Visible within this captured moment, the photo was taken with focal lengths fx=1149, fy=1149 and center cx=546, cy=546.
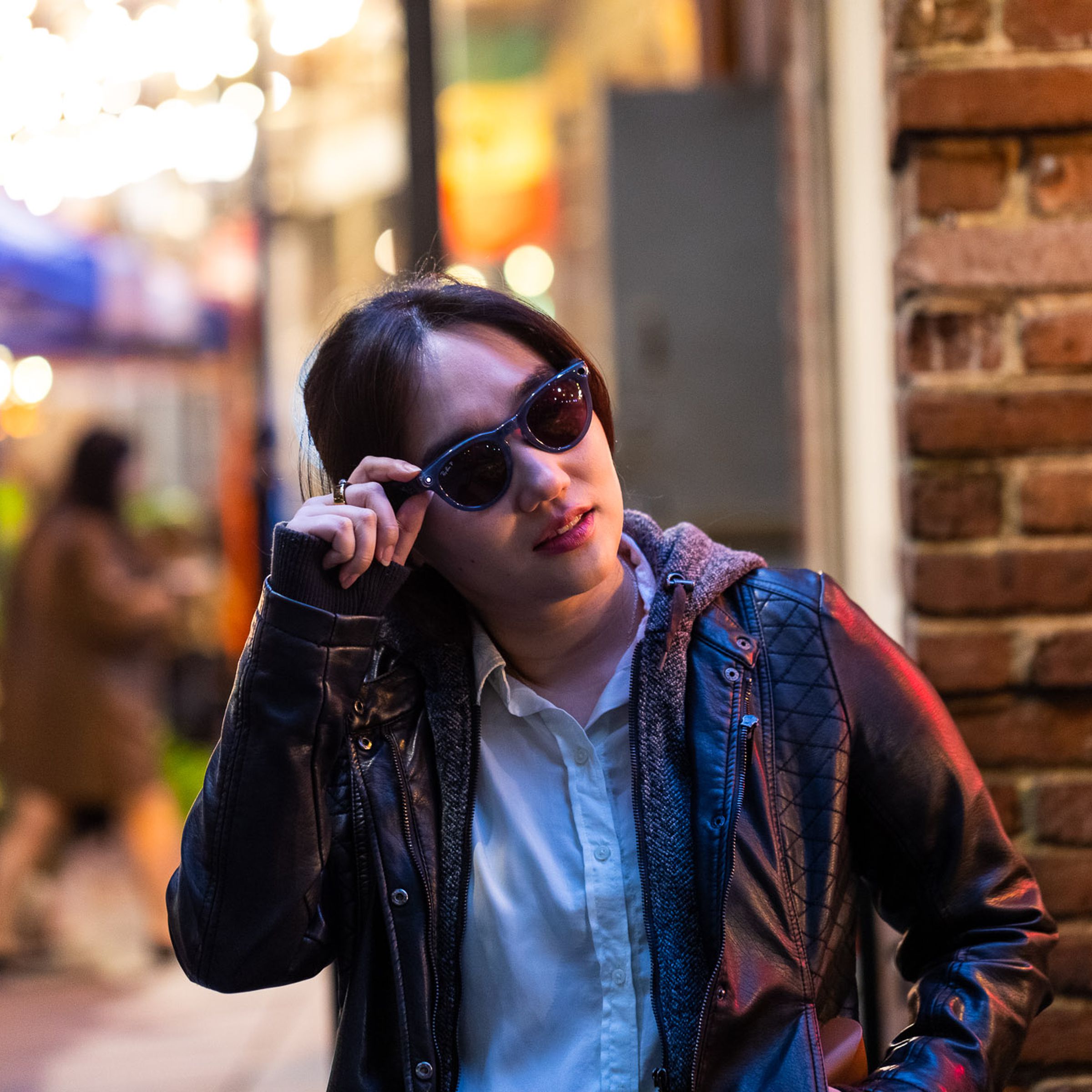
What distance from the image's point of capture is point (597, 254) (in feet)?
29.3

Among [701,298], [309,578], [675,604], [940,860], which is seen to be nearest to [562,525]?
[675,604]

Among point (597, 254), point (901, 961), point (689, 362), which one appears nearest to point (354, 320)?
point (901, 961)

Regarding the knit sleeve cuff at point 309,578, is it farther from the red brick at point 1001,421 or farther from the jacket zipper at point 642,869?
the red brick at point 1001,421

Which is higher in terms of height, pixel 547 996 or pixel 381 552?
pixel 381 552

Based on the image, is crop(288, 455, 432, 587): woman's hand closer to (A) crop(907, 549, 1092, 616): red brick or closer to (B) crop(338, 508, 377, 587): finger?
(B) crop(338, 508, 377, 587): finger

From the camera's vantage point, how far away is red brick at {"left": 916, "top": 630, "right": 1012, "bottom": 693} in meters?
1.70

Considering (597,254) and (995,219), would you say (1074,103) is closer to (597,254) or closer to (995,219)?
(995,219)

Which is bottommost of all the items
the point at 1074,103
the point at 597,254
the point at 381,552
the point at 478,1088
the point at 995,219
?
the point at 478,1088

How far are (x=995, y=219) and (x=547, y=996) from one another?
1.26 meters

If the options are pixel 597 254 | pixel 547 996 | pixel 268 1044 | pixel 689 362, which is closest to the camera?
pixel 547 996

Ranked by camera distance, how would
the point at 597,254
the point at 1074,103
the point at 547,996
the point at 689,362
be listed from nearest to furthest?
the point at 547,996, the point at 1074,103, the point at 689,362, the point at 597,254

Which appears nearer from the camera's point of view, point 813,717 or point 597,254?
point 813,717

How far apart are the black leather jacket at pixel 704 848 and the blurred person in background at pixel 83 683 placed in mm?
3240

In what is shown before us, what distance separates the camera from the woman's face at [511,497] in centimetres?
137
